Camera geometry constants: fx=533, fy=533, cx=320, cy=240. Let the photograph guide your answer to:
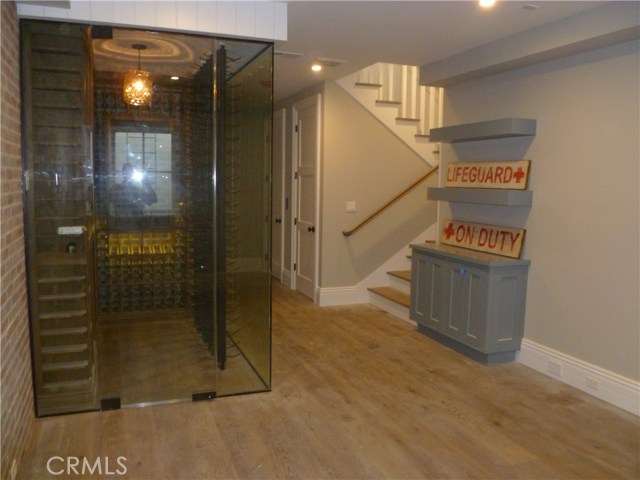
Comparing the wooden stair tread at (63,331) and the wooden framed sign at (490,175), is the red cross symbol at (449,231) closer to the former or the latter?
the wooden framed sign at (490,175)

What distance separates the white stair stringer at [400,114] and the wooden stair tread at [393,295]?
63.4 inches

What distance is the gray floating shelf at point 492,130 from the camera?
4.16 m

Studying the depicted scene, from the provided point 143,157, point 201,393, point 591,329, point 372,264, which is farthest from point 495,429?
point 372,264

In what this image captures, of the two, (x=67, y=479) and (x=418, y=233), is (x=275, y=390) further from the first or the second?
(x=418, y=233)

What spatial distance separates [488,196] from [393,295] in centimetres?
190

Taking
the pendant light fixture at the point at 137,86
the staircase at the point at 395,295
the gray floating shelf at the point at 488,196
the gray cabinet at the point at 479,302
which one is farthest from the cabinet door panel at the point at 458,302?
the pendant light fixture at the point at 137,86

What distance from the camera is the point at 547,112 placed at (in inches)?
162

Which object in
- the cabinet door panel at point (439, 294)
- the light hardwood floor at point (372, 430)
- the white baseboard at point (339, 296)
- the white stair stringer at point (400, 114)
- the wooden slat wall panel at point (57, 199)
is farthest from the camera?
the white baseboard at point (339, 296)

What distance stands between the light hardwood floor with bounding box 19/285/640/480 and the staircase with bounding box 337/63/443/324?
1.94m

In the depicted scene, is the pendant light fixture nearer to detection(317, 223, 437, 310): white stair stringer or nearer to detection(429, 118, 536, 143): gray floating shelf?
detection(429, 118, 536, 143): gray floating shelf

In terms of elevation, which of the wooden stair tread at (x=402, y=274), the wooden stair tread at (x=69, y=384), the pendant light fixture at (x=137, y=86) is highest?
the pendant light fixture at (x=137, y=86)

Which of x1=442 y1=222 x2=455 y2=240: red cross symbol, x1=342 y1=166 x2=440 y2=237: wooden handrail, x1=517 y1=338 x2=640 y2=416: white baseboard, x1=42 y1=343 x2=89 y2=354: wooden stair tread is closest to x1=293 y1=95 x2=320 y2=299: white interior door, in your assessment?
x1=342 y1=166 x2=440 y2=237: wooden handrail

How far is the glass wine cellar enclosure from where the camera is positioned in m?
3.24

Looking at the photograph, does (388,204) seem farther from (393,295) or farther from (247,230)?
(247,230)
